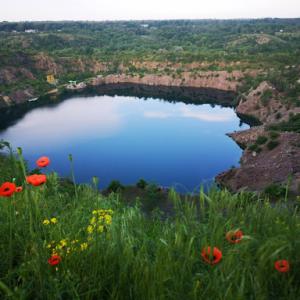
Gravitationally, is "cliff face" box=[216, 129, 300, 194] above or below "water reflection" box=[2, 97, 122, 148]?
above

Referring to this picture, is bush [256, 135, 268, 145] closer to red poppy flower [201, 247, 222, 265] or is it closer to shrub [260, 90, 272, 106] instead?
shrub [260, 90, 272, 106]

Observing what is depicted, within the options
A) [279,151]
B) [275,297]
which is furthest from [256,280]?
[279,151]

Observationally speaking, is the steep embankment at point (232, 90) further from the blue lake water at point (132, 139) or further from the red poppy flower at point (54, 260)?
the red poppy flower at point (54, 260)

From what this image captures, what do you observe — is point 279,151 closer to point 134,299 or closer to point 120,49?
point 134,299

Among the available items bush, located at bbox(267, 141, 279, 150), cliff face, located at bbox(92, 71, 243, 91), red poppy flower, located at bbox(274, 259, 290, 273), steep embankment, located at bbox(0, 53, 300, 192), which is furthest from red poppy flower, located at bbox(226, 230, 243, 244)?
cliff face, located at bbox(92, 71, 243, 91)

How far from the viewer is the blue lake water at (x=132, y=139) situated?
54562 mm

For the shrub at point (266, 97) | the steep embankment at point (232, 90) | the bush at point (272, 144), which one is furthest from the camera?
the shrub at point (266, 97)

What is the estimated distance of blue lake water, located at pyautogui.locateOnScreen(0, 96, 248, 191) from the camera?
2148 inches

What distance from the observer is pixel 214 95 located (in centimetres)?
10994

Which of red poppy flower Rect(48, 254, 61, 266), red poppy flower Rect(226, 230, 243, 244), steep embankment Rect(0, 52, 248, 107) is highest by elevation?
red poppy flower Rect(226, 230, 243, 244)

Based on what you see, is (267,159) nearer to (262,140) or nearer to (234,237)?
(262,140)

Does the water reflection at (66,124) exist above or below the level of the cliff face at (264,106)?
below

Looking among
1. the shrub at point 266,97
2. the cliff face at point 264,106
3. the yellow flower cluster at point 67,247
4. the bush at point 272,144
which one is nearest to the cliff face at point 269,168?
the bush at point 272,144

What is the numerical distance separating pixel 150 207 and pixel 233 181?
544 inches
